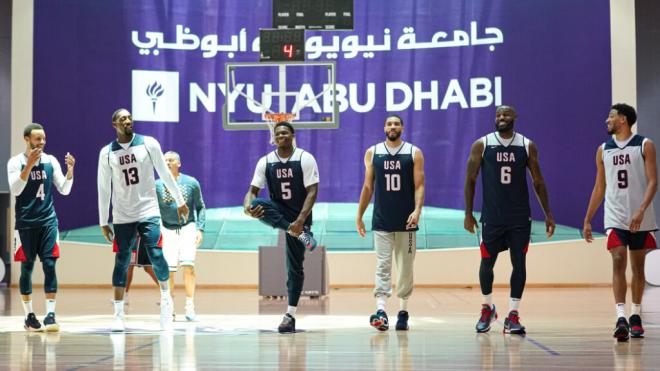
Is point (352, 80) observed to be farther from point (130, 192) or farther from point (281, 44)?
point (130, 192)

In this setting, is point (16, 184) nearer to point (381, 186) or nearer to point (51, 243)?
point (51, 243)

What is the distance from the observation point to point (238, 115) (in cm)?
1576

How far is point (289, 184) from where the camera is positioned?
24.5 feet

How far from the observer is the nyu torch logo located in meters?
16.5

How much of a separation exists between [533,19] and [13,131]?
385 inches

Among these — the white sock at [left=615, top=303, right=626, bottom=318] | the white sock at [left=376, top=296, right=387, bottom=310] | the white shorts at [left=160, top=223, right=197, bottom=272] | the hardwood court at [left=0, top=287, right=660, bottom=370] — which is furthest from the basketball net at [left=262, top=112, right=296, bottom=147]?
the white sock at [left=615, top=303, right=626, bottom=318]

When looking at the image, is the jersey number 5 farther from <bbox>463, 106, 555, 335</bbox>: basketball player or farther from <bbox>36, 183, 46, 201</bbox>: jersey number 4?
<bbox>36, 183, 46, 201</bbox>: jersey number 4

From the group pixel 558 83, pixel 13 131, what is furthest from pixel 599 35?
pixel 13 131

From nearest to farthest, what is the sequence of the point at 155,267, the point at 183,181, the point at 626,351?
the point at 626,351 → the point at 155,267 → the point at 183,181

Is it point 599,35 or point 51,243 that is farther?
point 599,35

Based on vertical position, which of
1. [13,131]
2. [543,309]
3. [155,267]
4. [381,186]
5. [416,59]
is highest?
[416,59]

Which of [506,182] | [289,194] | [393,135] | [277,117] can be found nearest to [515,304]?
[506,182]

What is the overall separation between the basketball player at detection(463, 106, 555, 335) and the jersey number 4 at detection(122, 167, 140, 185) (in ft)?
9.00

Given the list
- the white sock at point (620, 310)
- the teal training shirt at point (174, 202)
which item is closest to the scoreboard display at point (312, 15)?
the teal training shirt at point (174, 202)
